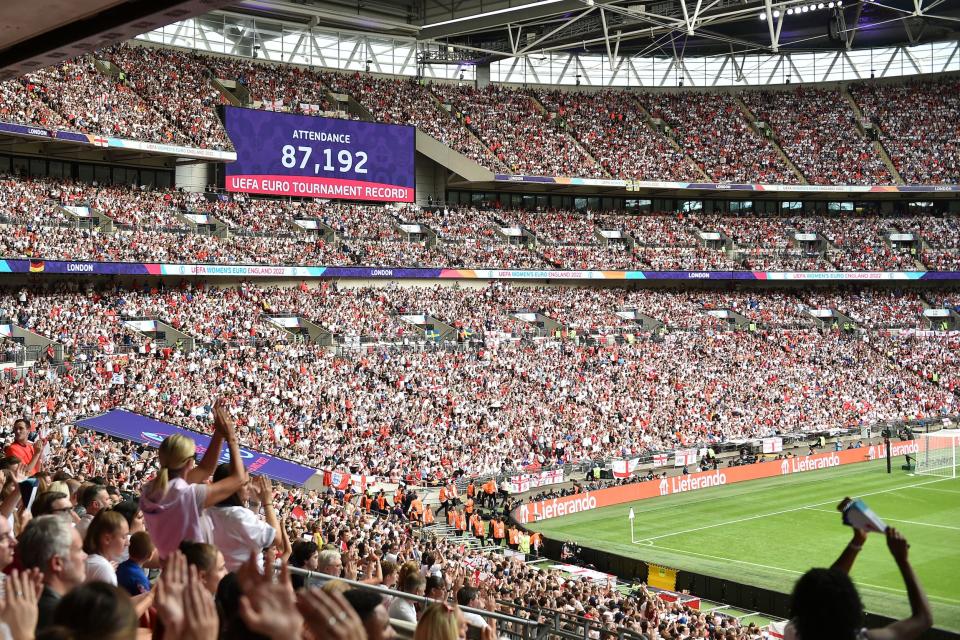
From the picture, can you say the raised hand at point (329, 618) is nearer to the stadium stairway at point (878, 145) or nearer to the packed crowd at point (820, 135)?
the packed crowd at point (820, 135)

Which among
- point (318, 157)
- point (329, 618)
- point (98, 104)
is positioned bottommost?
point (329, 618)

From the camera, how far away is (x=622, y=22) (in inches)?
2055

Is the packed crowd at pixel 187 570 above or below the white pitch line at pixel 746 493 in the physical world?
above

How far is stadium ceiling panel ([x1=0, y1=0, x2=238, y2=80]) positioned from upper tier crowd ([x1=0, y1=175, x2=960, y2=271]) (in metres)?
30.9

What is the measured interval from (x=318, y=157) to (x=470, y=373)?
15990mm

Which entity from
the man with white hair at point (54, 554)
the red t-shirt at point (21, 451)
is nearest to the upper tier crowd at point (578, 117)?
the red t-shirt at point (21, 451)

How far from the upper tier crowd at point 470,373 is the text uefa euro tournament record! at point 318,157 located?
6.90m

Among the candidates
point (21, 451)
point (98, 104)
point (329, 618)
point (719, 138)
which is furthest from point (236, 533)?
Result: point (719, 138)

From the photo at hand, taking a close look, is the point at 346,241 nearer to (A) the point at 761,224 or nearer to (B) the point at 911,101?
(A) the point at 761,224

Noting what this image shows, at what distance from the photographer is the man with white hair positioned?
4.23m

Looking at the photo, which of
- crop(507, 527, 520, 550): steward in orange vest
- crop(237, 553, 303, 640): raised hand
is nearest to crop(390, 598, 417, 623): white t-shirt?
crop(237, 553, 303, 640): raised hand

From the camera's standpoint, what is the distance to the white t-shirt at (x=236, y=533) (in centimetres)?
600

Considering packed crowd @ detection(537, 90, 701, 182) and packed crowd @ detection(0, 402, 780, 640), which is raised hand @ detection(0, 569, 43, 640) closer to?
packed crowd @ detection(0, 402, 780, 640)

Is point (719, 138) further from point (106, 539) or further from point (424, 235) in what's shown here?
point (106, 539)
